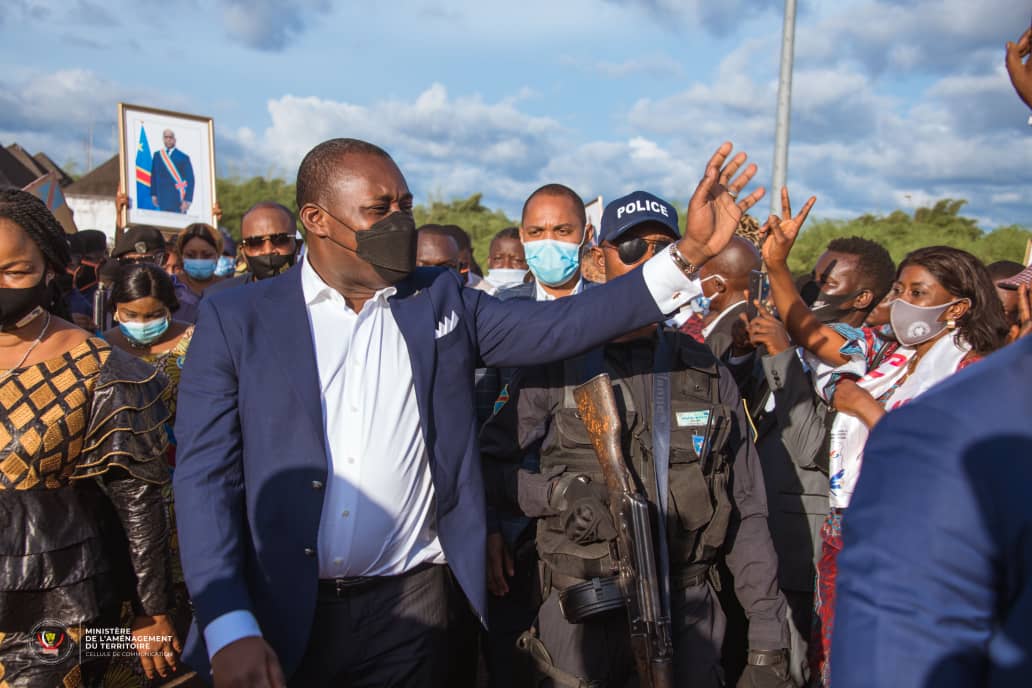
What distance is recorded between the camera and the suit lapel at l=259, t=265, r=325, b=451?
2.53 m

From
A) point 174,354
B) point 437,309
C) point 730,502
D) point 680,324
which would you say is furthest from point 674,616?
point 174,354

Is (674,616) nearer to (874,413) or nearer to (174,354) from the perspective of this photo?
(874,413)

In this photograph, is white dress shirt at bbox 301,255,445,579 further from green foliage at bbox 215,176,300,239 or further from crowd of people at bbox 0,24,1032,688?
green foliage at bbox 215,176,300,239

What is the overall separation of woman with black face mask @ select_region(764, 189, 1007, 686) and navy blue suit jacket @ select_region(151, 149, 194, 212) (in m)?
6.73

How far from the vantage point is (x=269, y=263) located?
18.6 feet

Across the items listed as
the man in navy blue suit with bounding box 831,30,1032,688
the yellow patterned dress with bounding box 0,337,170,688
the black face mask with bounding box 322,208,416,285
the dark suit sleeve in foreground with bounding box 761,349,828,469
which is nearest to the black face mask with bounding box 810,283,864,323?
the dark suit sleeve in foreground with bounding box 761,349,828,469

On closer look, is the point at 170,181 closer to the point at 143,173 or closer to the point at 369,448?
the point at 143,173

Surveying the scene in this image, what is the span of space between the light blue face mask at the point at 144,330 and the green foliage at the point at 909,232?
1406cm

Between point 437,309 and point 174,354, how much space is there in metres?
2.66

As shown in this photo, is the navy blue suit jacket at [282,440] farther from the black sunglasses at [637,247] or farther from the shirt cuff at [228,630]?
the black sunglasses at [637,247]

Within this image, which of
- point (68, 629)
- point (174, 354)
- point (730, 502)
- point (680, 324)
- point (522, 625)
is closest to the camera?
point (68, 629)

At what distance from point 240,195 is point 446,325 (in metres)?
32.0

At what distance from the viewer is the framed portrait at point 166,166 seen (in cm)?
812

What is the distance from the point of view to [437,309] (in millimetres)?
2828
